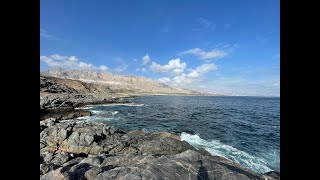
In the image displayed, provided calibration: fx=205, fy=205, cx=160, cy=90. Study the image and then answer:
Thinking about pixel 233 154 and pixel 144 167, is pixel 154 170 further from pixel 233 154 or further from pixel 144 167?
pixel 233 154

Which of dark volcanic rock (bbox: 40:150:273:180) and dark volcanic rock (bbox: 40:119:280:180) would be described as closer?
dark volcanic rock (bbox: 40:150:273:180)

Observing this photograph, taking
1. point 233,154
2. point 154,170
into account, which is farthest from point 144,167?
point 233,154

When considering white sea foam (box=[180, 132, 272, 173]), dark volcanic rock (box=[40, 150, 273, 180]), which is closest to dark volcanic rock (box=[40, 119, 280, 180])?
dark volcanic rock (box=[40, 150, 273, 180])

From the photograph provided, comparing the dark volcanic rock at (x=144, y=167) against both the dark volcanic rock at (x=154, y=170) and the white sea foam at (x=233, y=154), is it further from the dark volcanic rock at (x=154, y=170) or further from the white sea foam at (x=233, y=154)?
the white sea foam at (x=233, y=154)

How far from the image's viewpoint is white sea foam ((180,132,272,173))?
19684mm

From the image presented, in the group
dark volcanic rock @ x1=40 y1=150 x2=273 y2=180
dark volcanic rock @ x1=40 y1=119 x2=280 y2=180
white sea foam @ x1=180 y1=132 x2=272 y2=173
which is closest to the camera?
dark volcanic rock @ x1=40 y1=150 x2=273 y2=180

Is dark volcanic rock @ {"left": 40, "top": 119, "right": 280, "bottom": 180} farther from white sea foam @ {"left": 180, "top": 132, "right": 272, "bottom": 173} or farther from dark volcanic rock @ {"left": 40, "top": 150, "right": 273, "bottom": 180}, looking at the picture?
white sea foam @ {"left": 180, "top": 132, "right": 272, "bottom": 173}

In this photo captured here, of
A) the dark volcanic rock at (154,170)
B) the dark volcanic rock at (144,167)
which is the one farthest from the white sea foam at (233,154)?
the dark volcanic rock at (154,170)

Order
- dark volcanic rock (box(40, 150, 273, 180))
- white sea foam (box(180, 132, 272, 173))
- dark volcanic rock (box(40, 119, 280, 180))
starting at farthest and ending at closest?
white sea foam (box(180, 132, 272, 173)) → dark volcanic rock (box(40, 119, 280, 180)) → dark volcanic rock (box(40, 150, 273, 180))
